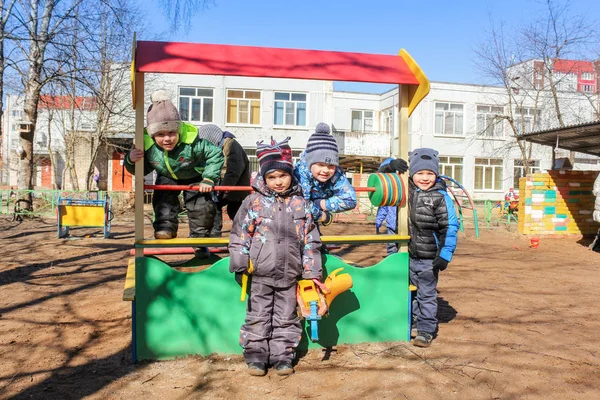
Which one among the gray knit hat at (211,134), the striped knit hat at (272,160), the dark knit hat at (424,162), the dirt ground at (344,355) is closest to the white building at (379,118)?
the dirt ground at (344,355)

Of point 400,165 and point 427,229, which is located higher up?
point 400,165

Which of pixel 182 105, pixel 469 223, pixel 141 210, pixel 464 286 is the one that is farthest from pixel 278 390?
pixel 182 105

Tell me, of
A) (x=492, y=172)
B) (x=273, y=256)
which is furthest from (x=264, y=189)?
(x=492, y=172)

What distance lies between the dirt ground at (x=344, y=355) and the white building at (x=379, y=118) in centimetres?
1999

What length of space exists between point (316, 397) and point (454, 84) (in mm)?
29765

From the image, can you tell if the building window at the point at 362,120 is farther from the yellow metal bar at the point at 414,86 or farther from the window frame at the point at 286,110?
the yellow metal bar at the point at 414,86

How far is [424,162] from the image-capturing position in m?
4.21

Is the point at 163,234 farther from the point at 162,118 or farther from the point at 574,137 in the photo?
the point at 574,137

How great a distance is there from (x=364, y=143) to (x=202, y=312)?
79.8 feet

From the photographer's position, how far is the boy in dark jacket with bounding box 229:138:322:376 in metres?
3.50

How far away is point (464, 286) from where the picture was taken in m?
6.71

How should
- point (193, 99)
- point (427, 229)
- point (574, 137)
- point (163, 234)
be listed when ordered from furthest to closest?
point (193, 99) < point (574, 137) < point (427, 229) < point (163, 234)

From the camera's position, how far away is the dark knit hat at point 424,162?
4.20 metres

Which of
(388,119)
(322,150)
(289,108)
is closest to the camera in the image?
(322,150)
